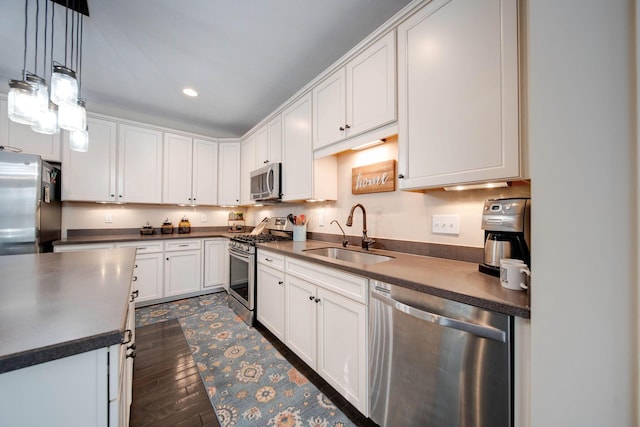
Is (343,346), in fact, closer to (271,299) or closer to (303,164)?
(271,299)

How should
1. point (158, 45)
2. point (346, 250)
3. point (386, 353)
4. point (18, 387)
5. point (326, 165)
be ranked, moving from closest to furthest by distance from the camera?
1. point (18, 387)
2. point (386, 353)
3. point (158, 45)
4. point (346, 250)
5. point (326, 165)

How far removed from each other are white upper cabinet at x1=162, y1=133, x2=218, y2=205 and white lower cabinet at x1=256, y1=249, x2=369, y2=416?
2079 mm

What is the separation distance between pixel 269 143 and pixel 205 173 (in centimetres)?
135

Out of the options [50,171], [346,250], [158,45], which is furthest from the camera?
[50,171]

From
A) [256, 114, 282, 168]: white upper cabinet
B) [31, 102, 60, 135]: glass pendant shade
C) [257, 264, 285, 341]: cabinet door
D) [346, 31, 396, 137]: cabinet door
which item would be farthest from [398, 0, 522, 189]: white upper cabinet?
→ [31, 102, 60, 135]: glass pendant shade

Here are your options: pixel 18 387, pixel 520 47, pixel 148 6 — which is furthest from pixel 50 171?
pixel 520 47

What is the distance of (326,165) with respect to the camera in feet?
7.66

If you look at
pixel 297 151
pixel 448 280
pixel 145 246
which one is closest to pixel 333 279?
pixel 448 280

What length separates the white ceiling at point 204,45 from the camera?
1.58 m

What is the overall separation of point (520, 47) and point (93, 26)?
2.66 meters

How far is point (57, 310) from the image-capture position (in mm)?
713

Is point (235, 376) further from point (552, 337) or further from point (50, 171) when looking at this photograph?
point (50, 171)

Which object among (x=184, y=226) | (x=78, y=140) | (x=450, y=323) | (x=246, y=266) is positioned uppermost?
(x=78, y=140)

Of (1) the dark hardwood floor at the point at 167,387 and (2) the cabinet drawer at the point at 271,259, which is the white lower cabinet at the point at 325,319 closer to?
(2) the cabinet drawer at the point at 271,259
